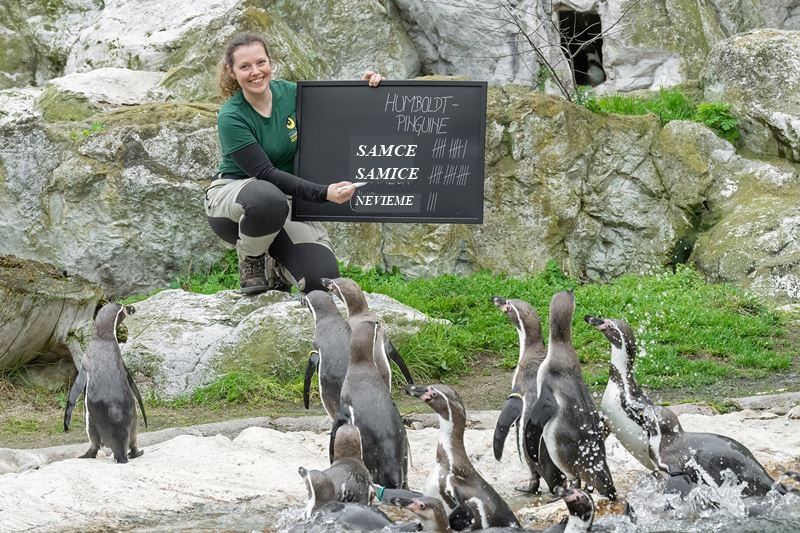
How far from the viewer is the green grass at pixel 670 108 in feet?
40.0

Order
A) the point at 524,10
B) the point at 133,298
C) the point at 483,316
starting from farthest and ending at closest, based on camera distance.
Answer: the point at 524,10 → the point at 133,298 → the point at 483,316

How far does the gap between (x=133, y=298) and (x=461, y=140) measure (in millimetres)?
3991

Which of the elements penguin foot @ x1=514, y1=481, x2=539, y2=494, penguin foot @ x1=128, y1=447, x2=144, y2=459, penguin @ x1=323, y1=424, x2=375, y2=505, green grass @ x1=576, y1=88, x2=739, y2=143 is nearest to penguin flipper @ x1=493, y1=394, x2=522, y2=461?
penguin foot @ x1=514, y1=481, x2=539, y2=494

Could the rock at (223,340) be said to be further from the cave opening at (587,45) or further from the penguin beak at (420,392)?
the cave opening at (587,45)

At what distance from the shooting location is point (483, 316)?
962cm

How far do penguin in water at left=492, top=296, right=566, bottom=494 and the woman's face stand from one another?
227 centimetres

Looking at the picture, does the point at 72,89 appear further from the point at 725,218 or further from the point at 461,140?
the point at 725,218

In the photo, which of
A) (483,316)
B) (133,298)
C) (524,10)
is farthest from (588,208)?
(133,298)

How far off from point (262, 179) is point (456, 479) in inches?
123

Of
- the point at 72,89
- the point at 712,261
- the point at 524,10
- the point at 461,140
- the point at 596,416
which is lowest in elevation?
the point at 596,416

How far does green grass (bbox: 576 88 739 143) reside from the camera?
40.0ft

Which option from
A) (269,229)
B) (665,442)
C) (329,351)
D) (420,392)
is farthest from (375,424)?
(269,229)

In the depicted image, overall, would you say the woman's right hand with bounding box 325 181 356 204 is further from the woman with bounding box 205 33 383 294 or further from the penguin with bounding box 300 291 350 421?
the penguin with bounding box 300 291 350 421

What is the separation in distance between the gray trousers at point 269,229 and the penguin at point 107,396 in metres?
1.38
